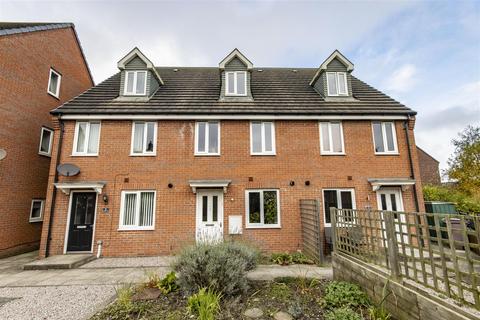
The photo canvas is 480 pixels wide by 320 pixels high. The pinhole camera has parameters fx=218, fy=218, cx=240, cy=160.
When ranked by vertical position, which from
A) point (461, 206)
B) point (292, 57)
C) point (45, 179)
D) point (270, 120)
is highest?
point (292, 57)

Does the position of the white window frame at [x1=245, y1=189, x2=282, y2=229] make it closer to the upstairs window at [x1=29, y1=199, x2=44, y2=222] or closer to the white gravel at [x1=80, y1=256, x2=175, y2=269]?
the white gravel at [x1=80, y1=256, x2=175, y2=269]

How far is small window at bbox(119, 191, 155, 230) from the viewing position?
9.25 metres

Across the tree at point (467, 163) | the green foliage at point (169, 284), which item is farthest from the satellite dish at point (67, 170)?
the tree at point (467, 163)

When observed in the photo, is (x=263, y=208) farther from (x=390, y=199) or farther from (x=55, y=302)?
(x=55, y=302)

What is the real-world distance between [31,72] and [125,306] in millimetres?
12927

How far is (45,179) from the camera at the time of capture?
1154 cm

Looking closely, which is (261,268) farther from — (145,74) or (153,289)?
(145,74)

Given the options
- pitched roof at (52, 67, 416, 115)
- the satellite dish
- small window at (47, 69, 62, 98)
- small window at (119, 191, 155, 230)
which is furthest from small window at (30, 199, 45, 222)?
small window at (47, 69, 62, 98)

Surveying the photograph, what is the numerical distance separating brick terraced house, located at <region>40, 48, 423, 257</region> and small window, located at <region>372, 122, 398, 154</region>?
0.16 feet

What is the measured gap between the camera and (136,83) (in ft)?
36.3

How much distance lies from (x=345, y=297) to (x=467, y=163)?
2131 centimetres

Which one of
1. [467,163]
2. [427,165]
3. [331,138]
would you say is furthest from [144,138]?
[427,165]

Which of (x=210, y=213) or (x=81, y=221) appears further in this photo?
(x=210, y=213)

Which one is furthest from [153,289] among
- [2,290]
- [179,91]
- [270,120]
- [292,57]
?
[292,57]
